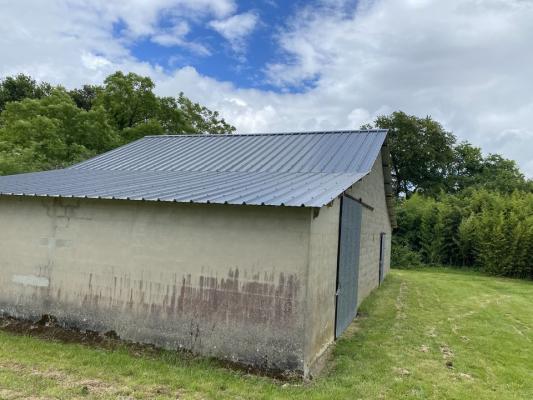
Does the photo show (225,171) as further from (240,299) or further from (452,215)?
(452,215)

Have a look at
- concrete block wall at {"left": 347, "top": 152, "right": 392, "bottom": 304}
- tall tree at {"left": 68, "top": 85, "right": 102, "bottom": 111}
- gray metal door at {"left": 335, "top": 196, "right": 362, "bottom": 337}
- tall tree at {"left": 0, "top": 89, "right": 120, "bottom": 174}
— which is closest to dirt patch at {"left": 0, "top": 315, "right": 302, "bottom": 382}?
gray metal door at {"left": 335, "top": 196, "right": 362, "bottom": 337}

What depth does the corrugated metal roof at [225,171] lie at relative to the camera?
6.44 m

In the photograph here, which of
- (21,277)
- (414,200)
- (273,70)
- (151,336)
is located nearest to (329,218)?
(151,336)

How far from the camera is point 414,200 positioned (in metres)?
26.2

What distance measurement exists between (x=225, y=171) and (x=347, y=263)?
3465 mm

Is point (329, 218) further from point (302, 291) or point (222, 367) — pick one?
point (222, 367)

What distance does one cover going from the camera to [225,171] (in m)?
9.59

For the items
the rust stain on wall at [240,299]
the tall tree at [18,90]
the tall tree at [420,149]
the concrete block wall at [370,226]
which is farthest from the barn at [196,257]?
the tall tree at [420,149]

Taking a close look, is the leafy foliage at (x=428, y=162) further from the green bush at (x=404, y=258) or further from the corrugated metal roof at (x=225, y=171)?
the corrugated metal roof at (x=225, y=171)

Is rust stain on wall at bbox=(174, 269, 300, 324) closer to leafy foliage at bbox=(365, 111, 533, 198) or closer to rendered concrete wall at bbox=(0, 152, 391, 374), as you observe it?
rendered concrete wall at bbox=(0, 152, 391, 374)

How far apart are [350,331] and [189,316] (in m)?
3.69

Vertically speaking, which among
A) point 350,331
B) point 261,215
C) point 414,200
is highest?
point 414,200

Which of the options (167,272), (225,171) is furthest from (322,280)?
(225,171)

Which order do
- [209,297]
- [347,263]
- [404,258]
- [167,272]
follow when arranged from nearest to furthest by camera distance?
[209,297]
[167,272]
[347,263]
[404,258]
